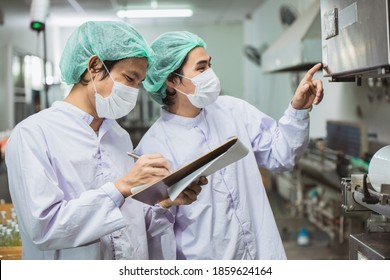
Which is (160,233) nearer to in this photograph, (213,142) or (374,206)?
(213,142)

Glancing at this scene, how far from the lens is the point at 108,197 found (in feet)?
3.78

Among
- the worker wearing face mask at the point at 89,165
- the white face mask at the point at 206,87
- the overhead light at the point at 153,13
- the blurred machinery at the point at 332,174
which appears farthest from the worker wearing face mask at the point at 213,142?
the blurred machinery at the point at 332,174

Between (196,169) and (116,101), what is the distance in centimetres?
29

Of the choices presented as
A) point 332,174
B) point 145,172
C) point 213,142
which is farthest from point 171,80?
point 332,174

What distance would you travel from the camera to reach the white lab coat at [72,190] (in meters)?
1.13

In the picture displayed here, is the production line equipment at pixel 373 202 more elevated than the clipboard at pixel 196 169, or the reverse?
the clipboard at pixel 196 169

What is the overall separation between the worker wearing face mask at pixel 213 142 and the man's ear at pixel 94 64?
24 cm

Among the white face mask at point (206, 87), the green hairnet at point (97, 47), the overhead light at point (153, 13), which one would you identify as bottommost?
the white face mask at point (206, 87)

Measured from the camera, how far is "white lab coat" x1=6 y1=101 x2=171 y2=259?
3.70ft

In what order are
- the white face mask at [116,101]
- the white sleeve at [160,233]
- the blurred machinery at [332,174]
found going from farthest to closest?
the blurred machinery at [332,174], the white sleeve at [160,233], the white face mask at [116,101]

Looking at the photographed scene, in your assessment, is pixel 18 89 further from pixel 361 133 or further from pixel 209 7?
pixel 361 133

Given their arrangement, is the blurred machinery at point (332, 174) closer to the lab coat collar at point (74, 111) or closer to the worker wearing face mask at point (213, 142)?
the worker wearing face mask at point (213, 142)

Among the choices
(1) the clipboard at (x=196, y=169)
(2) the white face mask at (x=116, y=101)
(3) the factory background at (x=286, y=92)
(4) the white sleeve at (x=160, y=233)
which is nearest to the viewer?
(1) the clipboard at (x=196, y=169)
